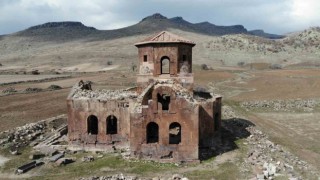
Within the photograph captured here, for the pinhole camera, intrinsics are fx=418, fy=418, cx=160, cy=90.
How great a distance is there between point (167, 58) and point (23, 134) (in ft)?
41.7

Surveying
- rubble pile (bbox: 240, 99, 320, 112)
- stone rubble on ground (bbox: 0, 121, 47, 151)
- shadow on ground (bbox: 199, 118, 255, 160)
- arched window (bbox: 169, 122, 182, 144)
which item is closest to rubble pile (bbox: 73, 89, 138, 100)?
arched window (bbox: 169, 122, 182, 144)

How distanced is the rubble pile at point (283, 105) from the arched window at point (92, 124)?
2313 centimetres

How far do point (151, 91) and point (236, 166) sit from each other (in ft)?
23.2

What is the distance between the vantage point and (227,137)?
30.5 metres

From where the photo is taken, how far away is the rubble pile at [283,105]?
158ft

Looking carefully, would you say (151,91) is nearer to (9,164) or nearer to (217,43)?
(9,164)

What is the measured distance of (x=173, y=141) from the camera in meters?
27.9

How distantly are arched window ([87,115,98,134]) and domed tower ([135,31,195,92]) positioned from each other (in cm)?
415

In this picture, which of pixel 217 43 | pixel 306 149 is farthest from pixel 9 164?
pixel 217 43

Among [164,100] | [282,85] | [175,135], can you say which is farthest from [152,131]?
[282,85]

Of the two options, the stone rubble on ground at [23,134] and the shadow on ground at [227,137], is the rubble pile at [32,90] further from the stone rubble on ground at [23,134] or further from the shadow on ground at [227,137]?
the shadow on ground at [227,137]

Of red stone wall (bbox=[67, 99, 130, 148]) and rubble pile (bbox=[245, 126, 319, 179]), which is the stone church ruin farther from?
rubble pile (bbox=[245, 126, 319, 179])

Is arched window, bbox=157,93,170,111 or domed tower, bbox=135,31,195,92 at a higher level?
domed tower, bbox=135,31,195,92

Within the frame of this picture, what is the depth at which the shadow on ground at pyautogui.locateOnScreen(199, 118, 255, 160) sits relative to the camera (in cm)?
2675
